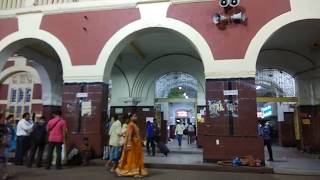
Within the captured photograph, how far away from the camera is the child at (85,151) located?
9500 mm

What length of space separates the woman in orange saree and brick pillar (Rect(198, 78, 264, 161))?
2418mm

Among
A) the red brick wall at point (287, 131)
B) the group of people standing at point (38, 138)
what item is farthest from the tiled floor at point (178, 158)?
the red brick wall at point (287, 131)

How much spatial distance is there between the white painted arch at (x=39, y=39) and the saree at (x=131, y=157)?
4.04 m

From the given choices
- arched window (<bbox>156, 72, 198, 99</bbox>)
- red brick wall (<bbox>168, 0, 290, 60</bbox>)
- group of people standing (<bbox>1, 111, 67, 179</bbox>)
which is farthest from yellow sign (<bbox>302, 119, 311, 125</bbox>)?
group of people standing (<bbox>1, 111, 67, 179</bbox>)

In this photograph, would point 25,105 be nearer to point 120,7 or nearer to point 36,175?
point 120,7

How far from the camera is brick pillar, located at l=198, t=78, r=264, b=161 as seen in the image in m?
9.16

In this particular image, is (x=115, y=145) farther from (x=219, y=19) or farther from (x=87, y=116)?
(x=219, y=19)

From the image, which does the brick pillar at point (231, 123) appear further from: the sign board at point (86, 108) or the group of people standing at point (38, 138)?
the group of people standing at point (38, 138)

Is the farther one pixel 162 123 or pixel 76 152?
pixel 162 123

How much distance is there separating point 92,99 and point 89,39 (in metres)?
1.93

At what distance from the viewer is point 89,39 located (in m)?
10.7

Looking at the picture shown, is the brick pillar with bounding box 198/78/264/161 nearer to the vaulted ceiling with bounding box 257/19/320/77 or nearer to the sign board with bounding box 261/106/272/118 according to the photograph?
the vaulted ceiling with bounding box 257/19/320/77

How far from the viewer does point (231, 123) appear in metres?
9.33

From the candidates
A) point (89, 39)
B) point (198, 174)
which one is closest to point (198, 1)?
point (89, 39)
